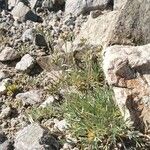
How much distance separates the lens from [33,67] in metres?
6.75

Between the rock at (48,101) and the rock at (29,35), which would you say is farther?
Result: the rock at (29,35)

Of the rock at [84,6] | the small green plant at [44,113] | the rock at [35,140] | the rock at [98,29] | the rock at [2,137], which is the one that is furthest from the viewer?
the rock at [84,6]

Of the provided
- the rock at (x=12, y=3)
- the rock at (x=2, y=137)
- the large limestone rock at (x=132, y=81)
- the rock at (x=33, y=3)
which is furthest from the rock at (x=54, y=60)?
the rock at (x=12, y=3)

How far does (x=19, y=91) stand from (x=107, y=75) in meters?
1.61

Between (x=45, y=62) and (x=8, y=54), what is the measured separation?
649 mm

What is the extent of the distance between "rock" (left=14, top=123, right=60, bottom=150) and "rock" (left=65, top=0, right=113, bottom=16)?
2444 millimetres

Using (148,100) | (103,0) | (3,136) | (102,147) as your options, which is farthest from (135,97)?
(103,0)

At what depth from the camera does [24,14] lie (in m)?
7.54

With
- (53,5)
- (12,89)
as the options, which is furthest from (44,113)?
(53,5)

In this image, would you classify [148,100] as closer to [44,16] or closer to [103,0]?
[103,0]

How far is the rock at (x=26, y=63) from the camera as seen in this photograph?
668 cm

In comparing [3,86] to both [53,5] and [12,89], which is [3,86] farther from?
[53,5]

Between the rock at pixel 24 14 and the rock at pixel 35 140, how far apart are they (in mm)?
2463

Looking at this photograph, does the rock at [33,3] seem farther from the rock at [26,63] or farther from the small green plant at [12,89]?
the small green plant at [12,89]
